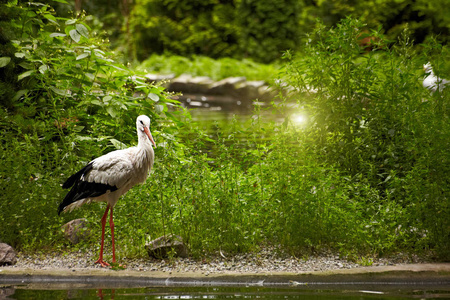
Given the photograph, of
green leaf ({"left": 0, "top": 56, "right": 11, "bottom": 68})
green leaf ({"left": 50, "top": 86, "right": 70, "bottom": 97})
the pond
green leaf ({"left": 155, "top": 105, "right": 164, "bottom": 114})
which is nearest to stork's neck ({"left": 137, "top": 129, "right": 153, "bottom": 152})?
the pond

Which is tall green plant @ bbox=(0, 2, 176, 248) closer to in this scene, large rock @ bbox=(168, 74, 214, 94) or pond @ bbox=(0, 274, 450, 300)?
pond @ bbox=(0, 274, 450, 300)

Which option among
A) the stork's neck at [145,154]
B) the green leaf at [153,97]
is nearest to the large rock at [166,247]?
the stork's neck at [145,154]

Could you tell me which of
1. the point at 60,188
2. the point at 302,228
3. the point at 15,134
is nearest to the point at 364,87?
the point at 302,228

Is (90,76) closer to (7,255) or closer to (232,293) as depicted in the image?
(7,255)

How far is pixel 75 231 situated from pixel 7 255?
70cm

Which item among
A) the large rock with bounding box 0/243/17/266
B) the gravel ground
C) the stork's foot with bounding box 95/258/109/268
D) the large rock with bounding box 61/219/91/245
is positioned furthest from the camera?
the large rock with bounding box 61/219/91/245

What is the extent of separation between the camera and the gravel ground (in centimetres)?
533

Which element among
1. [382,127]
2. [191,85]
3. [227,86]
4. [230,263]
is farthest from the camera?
[191,85]

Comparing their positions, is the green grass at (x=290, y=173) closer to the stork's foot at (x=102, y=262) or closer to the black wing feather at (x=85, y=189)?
the stork's foot at (x=102, y=262)

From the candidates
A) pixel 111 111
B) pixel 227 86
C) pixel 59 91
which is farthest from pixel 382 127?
pixel 227 86

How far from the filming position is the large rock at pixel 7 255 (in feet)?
18.3

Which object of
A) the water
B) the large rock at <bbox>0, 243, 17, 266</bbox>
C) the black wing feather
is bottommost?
the water

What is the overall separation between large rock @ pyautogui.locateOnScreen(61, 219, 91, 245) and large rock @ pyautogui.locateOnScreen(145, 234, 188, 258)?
0.81 m

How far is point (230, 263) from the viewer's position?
5477mm
